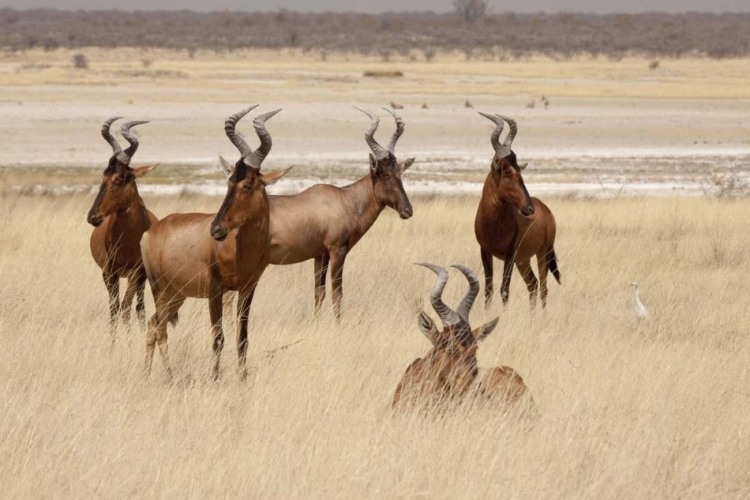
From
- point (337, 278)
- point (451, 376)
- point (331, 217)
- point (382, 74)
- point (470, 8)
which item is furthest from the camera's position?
point (470, 8)

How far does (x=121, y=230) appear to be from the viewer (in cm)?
941

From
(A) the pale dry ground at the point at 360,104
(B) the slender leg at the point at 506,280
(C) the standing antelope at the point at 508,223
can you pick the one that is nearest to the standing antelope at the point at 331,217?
(C) the standing antelope at the point at 508,223

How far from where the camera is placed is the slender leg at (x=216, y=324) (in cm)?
791

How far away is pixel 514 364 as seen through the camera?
8469 millimetres

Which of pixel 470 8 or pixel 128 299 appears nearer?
pixel 128 299

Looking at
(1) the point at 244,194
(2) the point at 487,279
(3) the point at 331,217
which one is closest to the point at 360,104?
(2) the point at 487,279

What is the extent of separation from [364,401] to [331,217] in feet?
12.8

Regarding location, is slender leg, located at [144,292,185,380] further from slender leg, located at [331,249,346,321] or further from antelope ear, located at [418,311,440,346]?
slender leg, located at [331,249,346,321]

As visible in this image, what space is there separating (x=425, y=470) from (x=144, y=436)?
1.56 metres

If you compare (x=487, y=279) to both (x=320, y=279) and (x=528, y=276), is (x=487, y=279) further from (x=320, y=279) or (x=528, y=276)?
(x=320, y=279)

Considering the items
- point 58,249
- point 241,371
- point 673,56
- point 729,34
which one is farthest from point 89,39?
point 241,371

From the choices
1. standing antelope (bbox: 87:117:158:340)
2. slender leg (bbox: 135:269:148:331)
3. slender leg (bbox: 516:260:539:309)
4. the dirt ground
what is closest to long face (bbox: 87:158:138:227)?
standing antelope (bbox: 87:117:158:340)

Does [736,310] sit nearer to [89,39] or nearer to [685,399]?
[685,399]

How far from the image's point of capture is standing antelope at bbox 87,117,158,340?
9273mm
